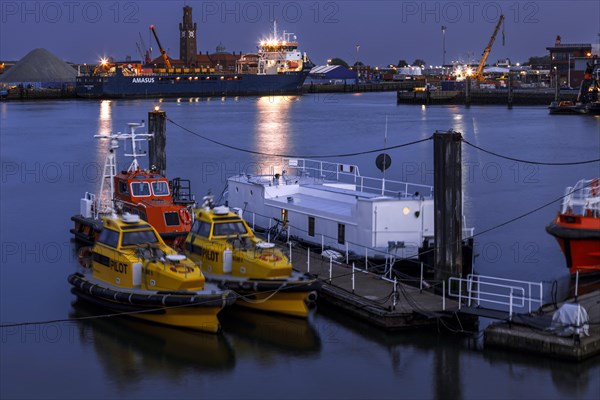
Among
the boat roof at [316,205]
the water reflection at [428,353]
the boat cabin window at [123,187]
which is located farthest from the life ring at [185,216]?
the water reflection at [428,353]

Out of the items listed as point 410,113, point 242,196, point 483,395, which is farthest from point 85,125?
point 483,395

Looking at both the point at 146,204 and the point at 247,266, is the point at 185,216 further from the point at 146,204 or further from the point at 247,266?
the point at 247,266

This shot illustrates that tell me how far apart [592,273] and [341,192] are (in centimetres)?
736

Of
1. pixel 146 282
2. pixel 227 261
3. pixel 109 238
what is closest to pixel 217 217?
pixel 227 261

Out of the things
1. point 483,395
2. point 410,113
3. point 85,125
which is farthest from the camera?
point 410,113

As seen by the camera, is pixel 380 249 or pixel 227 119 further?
pixel 227 119

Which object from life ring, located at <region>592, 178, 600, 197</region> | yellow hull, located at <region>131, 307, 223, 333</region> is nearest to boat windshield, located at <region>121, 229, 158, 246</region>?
yellow hull, located at <region>131, 307, 223, 333</region>

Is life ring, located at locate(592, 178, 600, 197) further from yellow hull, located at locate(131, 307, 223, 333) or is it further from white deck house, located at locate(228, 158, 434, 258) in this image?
yellow hull, located at locate(131, 307, 223, 333)

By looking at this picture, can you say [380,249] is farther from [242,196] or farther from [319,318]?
[242,196]

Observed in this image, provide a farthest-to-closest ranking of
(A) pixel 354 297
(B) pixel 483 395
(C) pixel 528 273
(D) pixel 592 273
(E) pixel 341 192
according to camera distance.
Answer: (E) pixel 341 192, (C) pixel 528 273, (D) pixel 592 273, (A) pixel 354 297, (B) pixel 483 395

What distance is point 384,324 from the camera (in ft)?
60.0

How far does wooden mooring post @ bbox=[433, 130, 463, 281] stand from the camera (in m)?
19.5

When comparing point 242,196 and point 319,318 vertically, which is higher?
point 242,196

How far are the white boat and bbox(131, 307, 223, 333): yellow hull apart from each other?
535 cm
